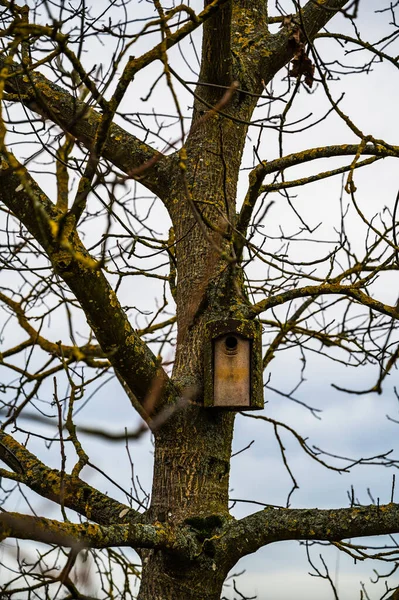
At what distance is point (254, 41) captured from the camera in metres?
4.70

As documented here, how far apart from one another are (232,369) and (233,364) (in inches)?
1.1

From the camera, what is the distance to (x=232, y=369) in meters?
3.73

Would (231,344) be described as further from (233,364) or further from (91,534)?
(91,534)

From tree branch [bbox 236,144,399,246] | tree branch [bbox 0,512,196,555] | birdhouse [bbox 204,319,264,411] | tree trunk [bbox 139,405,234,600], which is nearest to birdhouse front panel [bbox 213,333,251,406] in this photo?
birdhouse [bbox 204,319,264,411]

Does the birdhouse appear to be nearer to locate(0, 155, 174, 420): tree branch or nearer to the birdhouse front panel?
the birdhouse front panel

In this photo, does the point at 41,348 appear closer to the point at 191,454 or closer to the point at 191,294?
the point at 191,294

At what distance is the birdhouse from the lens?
366cm

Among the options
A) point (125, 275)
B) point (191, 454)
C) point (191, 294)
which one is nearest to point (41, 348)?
point (125, 275)

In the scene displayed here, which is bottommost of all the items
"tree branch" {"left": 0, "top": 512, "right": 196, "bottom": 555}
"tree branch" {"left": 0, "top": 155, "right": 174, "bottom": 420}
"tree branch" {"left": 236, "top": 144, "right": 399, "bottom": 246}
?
"tree branch" {"left": 0, "top": 512, "right": 196, "bottom": 555}

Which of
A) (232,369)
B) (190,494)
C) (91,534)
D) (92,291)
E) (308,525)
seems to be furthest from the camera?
(232,369)

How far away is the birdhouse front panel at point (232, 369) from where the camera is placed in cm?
366

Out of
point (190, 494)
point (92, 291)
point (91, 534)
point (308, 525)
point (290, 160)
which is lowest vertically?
point (91, 534)

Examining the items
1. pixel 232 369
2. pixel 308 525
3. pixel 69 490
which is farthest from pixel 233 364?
pixel 69 490

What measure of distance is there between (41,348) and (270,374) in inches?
57.8
